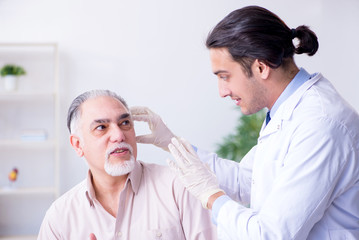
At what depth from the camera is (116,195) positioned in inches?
68.3

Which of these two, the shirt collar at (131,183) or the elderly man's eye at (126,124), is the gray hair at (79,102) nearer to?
the elderly man's eye at (126,124)

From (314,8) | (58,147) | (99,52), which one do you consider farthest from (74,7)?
(314,8)

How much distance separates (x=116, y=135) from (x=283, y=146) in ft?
2.17

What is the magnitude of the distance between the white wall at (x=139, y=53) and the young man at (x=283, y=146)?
2.75 metres

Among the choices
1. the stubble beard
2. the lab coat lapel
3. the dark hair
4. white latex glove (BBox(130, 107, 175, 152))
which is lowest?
the stubble beard

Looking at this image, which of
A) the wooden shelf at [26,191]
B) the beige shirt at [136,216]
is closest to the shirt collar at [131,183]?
the beige shirt at [136,216]

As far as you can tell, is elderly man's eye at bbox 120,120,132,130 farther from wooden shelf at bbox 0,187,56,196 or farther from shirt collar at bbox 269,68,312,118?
wooden shelf at bbox 0,187,56,196

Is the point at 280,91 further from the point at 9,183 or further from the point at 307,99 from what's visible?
the point at 9,183

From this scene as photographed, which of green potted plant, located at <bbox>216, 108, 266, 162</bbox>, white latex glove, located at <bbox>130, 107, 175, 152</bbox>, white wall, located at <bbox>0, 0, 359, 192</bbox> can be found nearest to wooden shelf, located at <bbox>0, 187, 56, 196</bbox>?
white wall, located at <bbox>0, 0, 359, 192</bbox>

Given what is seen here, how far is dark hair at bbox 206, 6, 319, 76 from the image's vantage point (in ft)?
4.57

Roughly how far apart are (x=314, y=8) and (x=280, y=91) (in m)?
3.54

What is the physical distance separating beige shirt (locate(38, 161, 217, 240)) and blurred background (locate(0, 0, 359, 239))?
259 centimetres

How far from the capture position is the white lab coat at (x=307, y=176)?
3.90 ft

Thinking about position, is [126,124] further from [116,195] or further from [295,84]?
[295,84]
